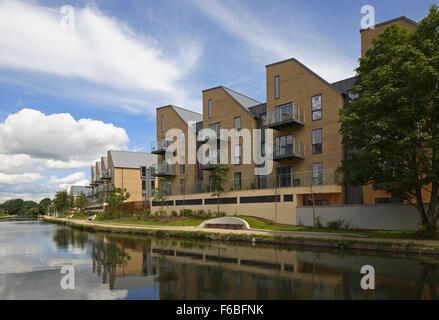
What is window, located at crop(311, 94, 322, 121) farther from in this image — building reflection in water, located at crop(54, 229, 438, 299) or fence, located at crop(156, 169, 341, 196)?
building reflection in water, located at crop(54, 229, 438, 299)

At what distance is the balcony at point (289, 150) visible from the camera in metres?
28.4

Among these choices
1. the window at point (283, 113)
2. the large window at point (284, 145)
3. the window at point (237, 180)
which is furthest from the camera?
the window at point (237, 180)

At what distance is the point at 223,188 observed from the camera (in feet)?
103

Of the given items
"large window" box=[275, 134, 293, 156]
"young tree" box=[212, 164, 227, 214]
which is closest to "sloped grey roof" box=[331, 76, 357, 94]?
"large window" box=[275, 134, 293, 156]

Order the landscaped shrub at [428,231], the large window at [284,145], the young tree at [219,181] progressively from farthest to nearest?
1. the young tree at [219,181]
2. the large window at [284,145]
3. the landscaped shrub at [428,231]

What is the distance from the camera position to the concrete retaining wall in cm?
2069

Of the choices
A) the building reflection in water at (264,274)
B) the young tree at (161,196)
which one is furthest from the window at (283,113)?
the young tree at (161,196)

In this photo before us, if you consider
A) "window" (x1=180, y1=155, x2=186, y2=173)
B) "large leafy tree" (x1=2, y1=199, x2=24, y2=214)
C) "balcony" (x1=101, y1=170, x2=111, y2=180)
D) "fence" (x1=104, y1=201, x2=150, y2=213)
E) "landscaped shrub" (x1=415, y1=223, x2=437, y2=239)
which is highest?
"window" (x1=180, y1=155, x2=186, y2=173)

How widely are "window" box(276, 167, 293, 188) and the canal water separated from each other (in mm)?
11354

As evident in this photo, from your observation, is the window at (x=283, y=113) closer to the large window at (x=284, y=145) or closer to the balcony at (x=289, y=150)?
the large window at (x=284, y=145)

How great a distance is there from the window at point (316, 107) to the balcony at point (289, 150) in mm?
2543

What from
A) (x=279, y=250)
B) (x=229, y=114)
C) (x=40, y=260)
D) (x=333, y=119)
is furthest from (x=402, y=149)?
(x=229, y=114)

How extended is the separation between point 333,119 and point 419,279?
1869 cm
